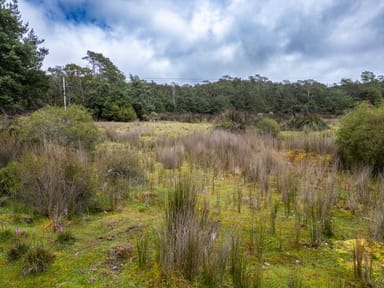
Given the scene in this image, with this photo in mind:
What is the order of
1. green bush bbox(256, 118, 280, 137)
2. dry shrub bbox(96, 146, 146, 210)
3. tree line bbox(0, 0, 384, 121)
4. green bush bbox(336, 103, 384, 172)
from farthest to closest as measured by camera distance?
tree line bbox(0, 0, 384, 121) → green bush bbox(256, 118, 280, 137) → green bush bbox(336, 103, 384, 172) → dry shrub bbox(96, 146, 146, 210)

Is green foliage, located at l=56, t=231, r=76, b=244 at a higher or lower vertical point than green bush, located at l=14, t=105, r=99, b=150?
lower

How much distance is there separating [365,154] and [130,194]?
5201mm

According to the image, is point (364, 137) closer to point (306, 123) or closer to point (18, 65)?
point (306, 123)

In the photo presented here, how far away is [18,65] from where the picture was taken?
1284 cm

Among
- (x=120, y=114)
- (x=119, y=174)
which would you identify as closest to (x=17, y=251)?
(x=119, y=174)

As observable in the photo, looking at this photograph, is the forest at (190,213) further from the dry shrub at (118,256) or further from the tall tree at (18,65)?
the tall tree at (18,65)

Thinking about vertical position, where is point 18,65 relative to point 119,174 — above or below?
above

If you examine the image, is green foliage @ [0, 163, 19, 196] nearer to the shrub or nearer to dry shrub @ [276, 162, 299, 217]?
the shrub

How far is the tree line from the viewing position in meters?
12.8

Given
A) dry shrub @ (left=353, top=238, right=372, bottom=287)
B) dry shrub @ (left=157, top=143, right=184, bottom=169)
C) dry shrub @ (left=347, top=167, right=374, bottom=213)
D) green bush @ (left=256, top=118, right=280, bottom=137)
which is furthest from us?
green bush @ (left=256, top=118, right=280, bottom=137)

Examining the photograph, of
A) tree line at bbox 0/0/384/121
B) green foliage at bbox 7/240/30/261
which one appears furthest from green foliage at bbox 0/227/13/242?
tree line at bbox 0/0/384/121

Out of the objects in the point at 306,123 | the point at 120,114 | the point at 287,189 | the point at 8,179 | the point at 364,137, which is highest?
the point at 120,114

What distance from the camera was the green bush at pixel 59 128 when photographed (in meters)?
5.88

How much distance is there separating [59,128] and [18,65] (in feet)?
32.6
